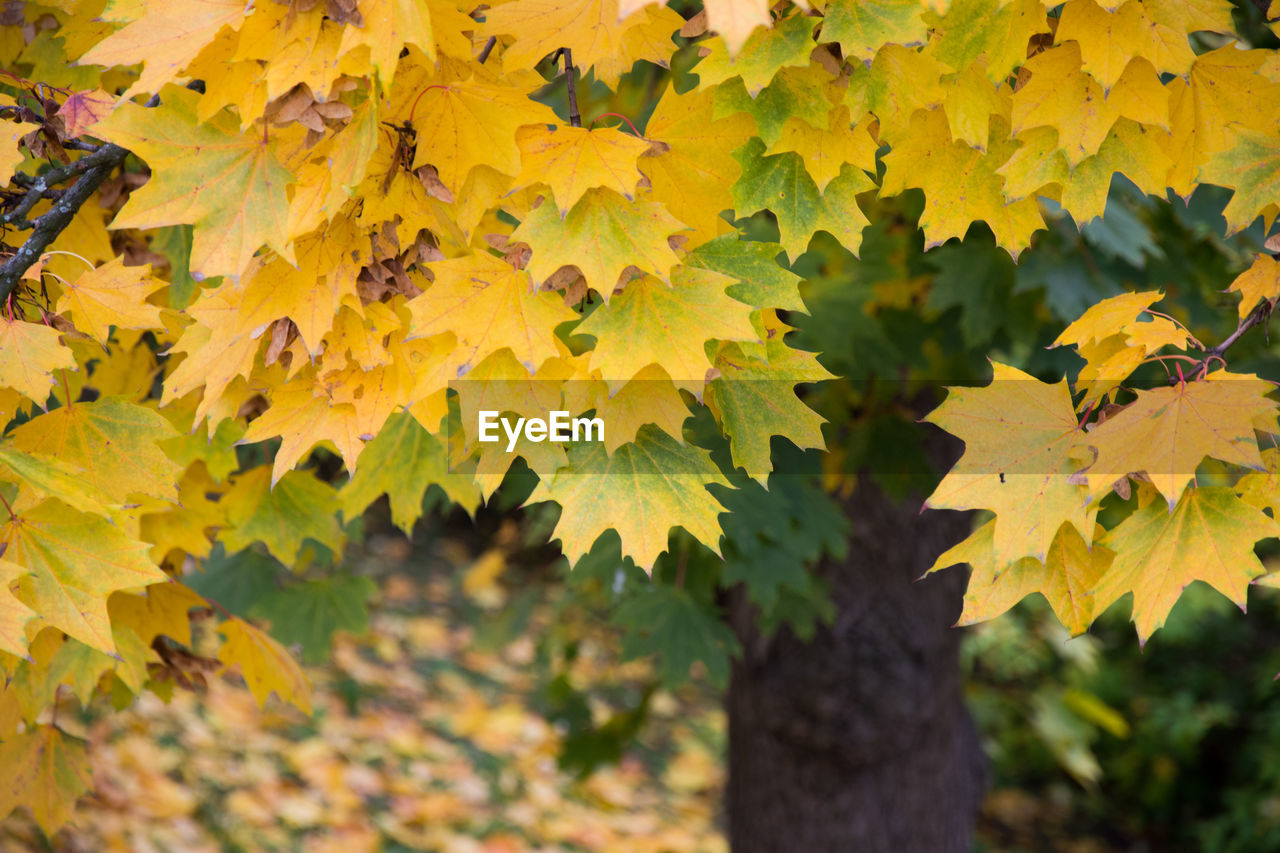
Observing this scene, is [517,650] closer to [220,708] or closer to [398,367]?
[220,708]

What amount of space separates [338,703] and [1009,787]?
410 centimetres

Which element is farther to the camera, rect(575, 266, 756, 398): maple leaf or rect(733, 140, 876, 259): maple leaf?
rect(733, 140, 876, 259): maple leaf

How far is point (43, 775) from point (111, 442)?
0.85m

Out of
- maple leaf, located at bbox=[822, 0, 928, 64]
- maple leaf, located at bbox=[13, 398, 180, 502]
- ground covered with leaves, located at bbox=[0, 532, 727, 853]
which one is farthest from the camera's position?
ground covered with leaves, located at bbox=[0, 532, 727, 853]

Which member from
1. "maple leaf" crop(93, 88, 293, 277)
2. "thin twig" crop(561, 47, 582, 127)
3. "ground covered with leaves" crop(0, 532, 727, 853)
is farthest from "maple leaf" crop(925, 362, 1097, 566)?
"ground covered with leaves" crop(0, 532, 727, 853)

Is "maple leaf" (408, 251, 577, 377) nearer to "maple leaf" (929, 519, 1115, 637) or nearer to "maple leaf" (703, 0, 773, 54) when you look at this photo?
"maple leaf" (703, 0, 773, 54)

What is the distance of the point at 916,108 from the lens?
4.85 ft

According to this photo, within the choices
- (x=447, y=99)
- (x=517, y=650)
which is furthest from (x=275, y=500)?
(x=517, y=650)

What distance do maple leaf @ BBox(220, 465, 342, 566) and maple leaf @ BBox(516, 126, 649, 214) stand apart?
1.08 metres

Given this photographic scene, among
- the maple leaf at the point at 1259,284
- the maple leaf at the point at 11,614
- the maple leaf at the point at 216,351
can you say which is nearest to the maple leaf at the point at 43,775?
the maple leaf at the point at 11,614

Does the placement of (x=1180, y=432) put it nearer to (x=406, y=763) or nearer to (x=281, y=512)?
(x=281, y=512)

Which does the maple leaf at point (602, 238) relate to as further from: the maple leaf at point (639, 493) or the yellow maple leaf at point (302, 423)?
the yellow maple leaf at point (302, 423)

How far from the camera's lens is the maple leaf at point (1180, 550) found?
1.31 m

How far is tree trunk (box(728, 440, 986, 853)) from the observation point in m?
3.58
